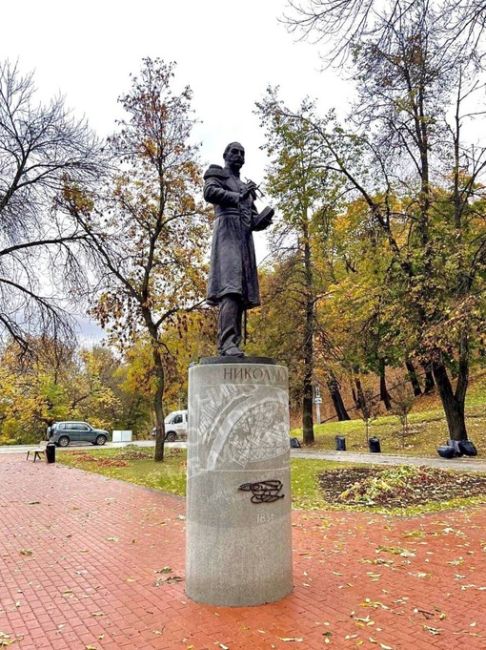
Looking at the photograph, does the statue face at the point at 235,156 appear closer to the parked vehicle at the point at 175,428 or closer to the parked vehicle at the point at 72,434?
the parked vehicle at the point at 72,434

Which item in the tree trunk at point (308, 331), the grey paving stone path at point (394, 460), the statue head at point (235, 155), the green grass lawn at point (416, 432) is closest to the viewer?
the statue head at point (235, 155)

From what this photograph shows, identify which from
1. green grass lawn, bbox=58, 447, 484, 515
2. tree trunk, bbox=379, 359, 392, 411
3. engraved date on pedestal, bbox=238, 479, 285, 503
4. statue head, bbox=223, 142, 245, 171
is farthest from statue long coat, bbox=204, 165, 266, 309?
tree trunk, bbox=379, 359, 392, 411

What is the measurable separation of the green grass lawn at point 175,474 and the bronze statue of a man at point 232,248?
17.3 ft

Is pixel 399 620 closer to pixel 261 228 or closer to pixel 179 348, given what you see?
pixel 261 228

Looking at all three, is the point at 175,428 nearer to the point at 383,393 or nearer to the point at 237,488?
the point at 383,393

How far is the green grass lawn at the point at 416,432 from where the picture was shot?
66.1ft

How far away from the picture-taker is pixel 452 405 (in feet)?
59.1

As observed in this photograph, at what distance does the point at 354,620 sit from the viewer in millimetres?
4633

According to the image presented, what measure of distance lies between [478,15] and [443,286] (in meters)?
11.0

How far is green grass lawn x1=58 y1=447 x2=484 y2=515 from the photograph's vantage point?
997cm

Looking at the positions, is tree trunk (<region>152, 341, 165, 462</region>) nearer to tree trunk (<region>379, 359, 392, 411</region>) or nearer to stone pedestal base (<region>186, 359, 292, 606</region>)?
stone pedestal base (<region>186, 359, 292, 606</region>)

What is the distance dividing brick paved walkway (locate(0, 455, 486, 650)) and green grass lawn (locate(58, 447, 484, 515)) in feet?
2.44

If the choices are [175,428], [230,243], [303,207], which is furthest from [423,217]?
[175,428]

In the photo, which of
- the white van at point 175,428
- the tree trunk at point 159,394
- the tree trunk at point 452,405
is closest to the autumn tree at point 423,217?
the tree trunk at point 452,405
